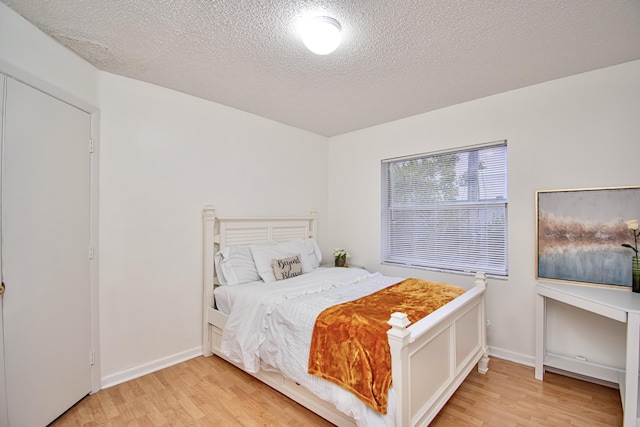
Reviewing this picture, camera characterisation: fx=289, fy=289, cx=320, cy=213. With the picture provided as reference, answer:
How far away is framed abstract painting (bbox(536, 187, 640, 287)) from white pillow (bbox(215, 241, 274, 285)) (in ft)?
8.98

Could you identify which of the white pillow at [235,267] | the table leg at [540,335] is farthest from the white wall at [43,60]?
the table leg at [540,335]

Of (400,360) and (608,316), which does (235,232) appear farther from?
(608,316)

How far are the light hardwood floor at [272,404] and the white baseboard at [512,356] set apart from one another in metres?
0.16

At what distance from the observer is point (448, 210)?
331 cm

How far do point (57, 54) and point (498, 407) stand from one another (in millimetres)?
4018

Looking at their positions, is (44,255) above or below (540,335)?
above

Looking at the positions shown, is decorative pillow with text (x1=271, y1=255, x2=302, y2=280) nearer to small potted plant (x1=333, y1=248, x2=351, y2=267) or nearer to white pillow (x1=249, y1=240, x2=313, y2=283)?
white pillow (x1=249, y1=240, x2=313, y2=283)

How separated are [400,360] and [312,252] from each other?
7.55ft

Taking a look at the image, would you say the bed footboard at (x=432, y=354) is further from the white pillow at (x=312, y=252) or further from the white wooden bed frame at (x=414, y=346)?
the white pillow at (x=312, y=252)

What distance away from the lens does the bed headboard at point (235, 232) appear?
2916mm

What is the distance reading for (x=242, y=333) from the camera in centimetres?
236

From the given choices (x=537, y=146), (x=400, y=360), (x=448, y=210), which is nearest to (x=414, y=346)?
(x=400, y=360)

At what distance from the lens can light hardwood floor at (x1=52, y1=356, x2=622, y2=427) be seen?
1955 mm

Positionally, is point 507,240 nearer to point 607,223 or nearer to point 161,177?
point 607,223
